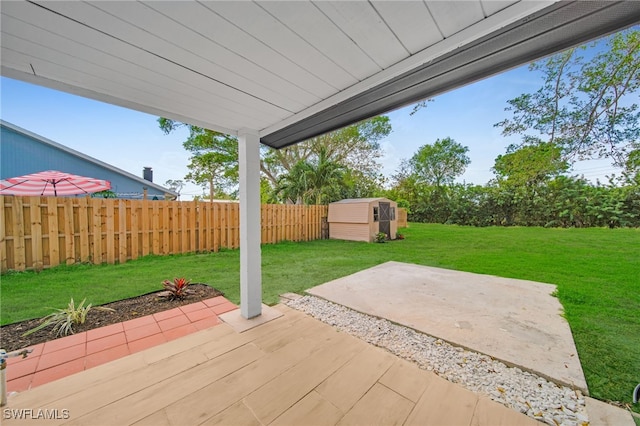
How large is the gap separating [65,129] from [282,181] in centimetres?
744

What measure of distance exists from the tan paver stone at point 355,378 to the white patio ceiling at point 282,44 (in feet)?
6.27

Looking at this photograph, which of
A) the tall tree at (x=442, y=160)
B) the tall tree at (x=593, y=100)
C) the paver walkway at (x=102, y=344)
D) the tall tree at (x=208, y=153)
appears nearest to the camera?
the paver walkway at (x=102, y=344)

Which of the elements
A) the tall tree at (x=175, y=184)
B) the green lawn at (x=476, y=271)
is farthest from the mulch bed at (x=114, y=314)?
the tall tree at (x=175, y=184)

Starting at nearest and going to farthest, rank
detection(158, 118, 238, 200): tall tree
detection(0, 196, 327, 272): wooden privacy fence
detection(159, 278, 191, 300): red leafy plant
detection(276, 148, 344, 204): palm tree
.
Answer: detection(159, 278, 191, 300): red leafy plant
detection(0, 196, 327, 272): wooden privacy fence
detection(276, 148, 344, 204): palm tree
detection(158, 118, 238, 200): tall tree

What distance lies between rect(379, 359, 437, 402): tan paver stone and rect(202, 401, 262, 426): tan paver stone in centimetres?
83

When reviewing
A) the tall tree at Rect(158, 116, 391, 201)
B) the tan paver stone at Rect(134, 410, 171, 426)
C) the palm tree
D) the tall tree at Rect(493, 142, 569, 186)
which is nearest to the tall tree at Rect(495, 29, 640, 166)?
the tall tree at Rect(493, 142, 569, 186)

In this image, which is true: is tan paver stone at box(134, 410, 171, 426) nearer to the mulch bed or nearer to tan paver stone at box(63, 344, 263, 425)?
tan paver stone at box(63, 344, 263, 425)

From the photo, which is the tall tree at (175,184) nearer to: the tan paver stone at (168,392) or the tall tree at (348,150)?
the tall tree at (348,150)

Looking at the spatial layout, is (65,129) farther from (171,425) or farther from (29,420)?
(171,425)

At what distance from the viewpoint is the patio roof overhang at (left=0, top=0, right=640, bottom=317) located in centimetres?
96

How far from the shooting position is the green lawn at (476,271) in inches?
77.9

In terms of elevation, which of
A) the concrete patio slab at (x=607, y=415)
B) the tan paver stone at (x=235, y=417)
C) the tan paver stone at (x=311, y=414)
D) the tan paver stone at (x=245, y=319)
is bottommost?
the concrete patio slab at (x=607, y=415)

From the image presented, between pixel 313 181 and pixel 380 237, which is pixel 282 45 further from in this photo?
pixel 313 181

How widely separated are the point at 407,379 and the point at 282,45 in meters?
2.16
